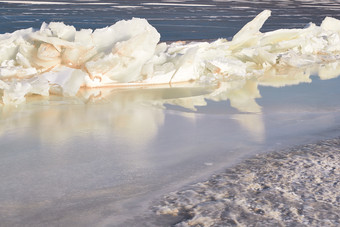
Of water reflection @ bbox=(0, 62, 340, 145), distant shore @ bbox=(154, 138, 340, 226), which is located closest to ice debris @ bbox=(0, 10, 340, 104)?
water reflection @ bbox=(0, 62, 340, 145)

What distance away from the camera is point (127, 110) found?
304 cm

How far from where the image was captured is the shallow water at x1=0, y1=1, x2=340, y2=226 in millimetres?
1768

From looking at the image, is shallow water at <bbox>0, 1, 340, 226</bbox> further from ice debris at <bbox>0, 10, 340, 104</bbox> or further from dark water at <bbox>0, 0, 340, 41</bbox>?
dark water at <bbox>0, 0, 340, 41</bbox>

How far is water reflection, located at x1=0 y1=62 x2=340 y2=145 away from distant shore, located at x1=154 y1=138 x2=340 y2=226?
441mm

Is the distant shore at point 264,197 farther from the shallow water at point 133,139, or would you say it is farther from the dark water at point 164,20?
the dark water at point 164,20

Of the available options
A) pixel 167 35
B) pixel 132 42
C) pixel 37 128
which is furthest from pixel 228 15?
pixel 37 128

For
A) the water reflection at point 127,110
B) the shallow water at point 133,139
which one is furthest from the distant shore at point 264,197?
the water reflection at point 127,110

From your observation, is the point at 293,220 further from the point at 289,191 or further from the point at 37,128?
the point at 37,128

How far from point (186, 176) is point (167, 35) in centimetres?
512

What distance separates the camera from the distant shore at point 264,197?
5.26 feet

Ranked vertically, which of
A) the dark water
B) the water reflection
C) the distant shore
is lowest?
the dark water

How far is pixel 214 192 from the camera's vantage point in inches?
71.4

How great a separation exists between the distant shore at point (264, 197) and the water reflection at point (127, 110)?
0.44 meters

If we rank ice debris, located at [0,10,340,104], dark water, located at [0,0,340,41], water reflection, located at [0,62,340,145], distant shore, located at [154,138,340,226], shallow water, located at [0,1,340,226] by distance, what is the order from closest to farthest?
distant shore, located at [154,138,340,226] → shallow water, located at [0,1,340,226] → water reflection, located at [0,62,340,145] → ice debris, located at [0,10,340,104] → dark water, located at [0,0,340,41]
